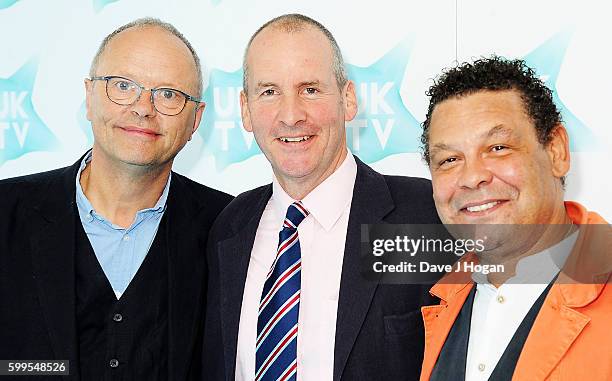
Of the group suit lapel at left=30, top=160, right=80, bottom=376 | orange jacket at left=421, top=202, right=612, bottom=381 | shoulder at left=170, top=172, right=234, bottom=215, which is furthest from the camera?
shoulder at left=170, top=172, right=234, bottom=215

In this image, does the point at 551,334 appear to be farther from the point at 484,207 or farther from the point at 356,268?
the point at 356,268

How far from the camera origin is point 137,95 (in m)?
2.14

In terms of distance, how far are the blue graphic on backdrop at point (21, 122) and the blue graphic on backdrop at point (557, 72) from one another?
185 centimetres

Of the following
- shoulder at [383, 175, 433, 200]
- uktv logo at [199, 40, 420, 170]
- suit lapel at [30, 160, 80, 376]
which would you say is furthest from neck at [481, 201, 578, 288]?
suit lapel at [30, 160, 80, 376]

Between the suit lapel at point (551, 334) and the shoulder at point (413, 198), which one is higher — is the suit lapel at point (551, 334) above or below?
below

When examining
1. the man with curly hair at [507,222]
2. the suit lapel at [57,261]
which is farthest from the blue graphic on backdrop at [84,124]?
the man with curly hair at [507,222]

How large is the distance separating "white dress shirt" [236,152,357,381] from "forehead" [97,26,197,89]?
0.45m

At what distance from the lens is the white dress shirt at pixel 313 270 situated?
190 cm

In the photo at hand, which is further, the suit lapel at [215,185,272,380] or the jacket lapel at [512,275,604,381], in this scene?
the suit lapel at [215,185,272,380]

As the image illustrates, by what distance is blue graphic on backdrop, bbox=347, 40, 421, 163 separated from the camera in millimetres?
2660

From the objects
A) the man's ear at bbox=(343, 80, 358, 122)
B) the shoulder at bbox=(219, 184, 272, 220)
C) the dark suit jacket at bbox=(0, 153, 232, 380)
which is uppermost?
the man's ear at bbox=(343, 80, 358, 122)

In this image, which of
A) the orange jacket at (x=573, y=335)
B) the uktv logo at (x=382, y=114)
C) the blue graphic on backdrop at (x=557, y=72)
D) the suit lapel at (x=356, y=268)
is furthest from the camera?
the uktv logo at (x=382, y=114)

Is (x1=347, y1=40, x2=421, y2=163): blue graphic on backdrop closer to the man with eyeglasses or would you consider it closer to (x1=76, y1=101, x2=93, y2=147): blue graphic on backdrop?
the man with eyeglasses

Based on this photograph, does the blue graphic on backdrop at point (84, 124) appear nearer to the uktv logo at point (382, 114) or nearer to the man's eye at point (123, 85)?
the man's eye at point (123, 85)
